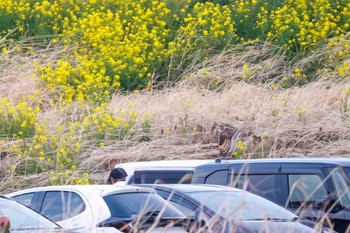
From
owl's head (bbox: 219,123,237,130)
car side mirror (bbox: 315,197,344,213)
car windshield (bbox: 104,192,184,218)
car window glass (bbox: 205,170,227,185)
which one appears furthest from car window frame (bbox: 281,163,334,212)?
owl's head (bbox: 219,123,237,130)

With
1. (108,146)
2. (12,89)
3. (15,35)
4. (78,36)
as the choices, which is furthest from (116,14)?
(108,146)

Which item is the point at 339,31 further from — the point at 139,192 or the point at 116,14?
the point at 139,192

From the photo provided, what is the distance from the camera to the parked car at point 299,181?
345 inches

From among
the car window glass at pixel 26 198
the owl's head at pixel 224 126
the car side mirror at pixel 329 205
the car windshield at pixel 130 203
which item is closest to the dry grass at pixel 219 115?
the owl's head at pixel 224 126

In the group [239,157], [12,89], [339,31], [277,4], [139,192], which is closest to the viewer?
[139,192]

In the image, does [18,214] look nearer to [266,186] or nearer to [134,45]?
[266,186]

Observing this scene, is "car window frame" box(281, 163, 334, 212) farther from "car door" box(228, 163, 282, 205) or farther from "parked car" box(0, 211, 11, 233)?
"parked car" box(0, 211, 11, 233)

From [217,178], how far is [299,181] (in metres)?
1.22

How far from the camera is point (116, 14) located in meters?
20.7

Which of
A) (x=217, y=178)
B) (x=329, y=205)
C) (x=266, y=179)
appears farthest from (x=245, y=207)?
(x=217, y=178)

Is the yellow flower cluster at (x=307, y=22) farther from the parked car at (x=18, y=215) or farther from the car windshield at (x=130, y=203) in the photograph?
the parked car at (x=18, y=215)

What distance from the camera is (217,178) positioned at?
9867 mm

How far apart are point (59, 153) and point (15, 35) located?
7.41 meters

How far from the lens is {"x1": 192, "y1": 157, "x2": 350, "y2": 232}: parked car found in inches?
345
